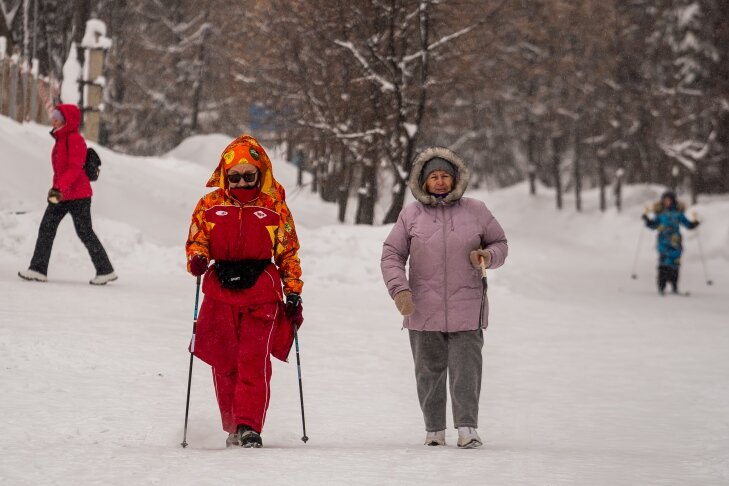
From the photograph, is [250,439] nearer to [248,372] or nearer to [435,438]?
[248,372]

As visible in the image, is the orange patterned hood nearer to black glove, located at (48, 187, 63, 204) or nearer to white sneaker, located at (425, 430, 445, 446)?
white sneaker, located at (425, 430, 445, 446)

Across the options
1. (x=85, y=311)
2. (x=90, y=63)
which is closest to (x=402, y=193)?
(x=90, y=63)

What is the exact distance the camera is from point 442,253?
5.58 m

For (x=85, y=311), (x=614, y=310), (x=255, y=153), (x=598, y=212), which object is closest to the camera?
(x=255, y=153)

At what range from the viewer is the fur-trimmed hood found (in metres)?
5.63

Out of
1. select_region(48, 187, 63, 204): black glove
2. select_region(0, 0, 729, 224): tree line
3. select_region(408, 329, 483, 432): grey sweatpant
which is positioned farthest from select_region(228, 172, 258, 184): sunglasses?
select_region(0, 0, 729, 224): tree line

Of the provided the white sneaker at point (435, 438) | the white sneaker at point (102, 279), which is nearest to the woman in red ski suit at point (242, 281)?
the white sneaker at point (435, 438)

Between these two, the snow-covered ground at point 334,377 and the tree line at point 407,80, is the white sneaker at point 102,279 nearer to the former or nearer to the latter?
the snow-covered ground at point 334,377

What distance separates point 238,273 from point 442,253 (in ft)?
3.76

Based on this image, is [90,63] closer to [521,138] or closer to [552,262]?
[552,262]

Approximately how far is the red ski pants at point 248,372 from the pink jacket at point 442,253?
0.73 m

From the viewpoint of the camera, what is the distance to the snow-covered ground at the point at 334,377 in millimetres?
4512

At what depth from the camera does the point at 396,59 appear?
18.8m

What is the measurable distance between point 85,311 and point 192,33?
32.2 m
